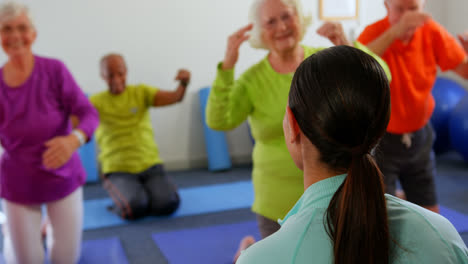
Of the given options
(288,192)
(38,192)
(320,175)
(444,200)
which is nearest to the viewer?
(320,175)

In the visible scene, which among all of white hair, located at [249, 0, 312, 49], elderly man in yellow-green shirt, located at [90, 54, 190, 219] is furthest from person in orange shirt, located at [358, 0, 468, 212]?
elderly man in yellow-green shirt, located at [90, 54, 190, 219]

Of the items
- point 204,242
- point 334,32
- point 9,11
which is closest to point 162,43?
point 204,242

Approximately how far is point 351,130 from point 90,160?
451 cm

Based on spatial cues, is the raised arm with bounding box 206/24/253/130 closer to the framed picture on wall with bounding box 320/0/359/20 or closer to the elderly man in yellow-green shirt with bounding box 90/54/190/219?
the elderly man in yellow-green shirt with bounding box 90/54/190/219

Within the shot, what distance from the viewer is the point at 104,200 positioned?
432 cm

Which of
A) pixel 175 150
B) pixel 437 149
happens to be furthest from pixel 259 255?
pixel 437 149

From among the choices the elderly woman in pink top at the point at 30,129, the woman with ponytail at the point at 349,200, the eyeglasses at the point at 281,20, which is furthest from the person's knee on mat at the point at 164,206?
the woman with ponytail at the point at 349,200

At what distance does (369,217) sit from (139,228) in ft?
9.82

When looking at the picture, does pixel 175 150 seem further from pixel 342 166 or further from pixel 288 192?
pixel 342 166

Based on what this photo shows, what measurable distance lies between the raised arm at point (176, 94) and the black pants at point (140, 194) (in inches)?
23.7

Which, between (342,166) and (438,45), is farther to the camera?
(438,45)

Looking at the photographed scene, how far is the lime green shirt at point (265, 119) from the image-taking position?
1882mm

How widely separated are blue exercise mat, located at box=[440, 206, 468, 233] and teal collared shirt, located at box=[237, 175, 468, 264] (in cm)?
252

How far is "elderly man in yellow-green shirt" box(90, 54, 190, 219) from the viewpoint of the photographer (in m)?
3.80
